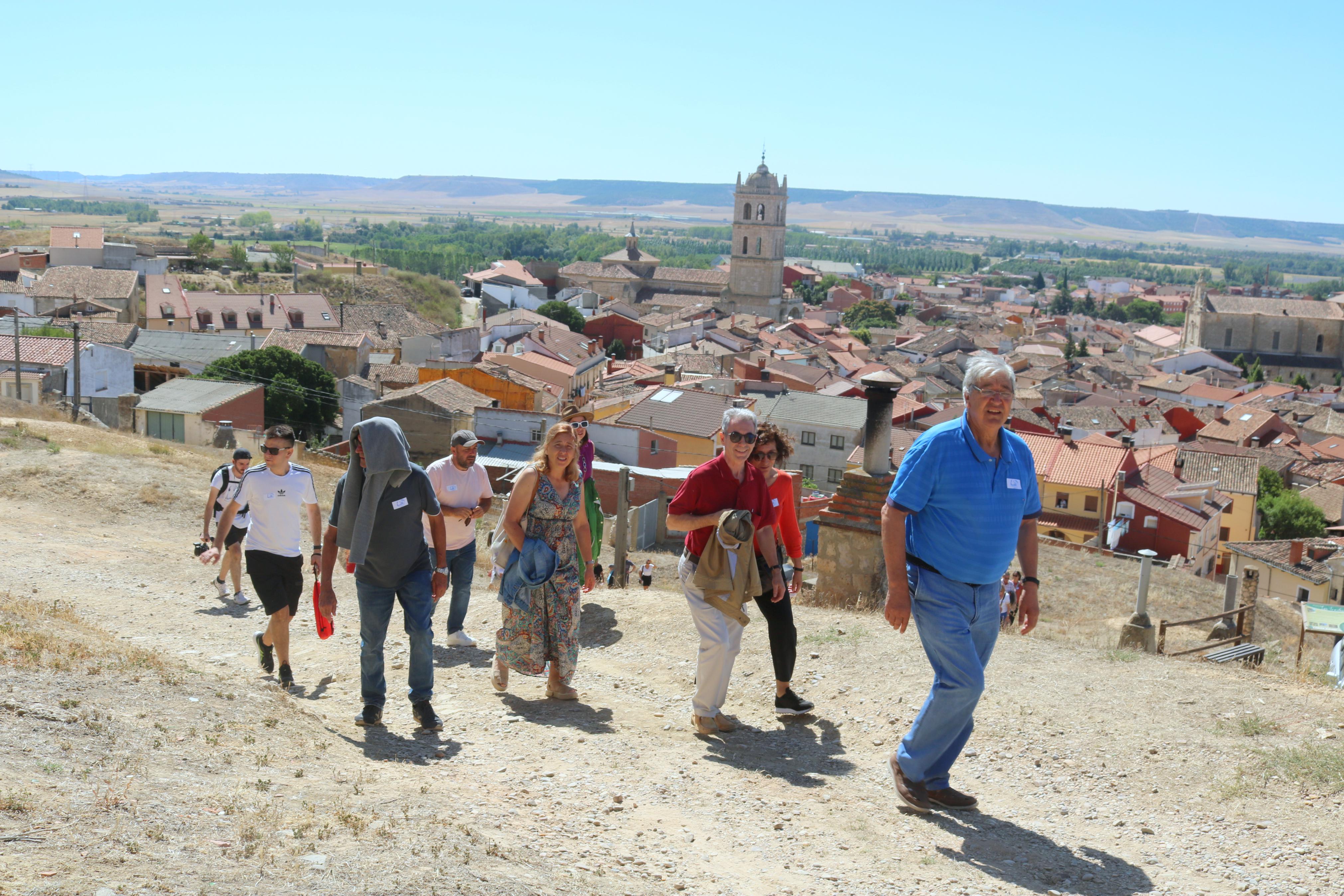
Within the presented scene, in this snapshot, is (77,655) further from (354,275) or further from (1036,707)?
(354,275)

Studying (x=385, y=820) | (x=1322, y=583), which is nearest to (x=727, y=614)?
(x=385, y=820)

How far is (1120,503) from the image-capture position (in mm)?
29172

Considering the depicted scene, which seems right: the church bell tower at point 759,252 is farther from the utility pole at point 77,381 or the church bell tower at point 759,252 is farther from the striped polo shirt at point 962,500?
the striped polo shirt at point 962,500

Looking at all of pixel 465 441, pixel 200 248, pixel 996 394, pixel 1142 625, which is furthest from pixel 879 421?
pixel 200 248

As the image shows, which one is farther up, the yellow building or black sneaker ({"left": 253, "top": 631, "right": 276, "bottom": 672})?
black sneaker ({"left": 253, "top": 631, "right": 276, "bottom": 672})

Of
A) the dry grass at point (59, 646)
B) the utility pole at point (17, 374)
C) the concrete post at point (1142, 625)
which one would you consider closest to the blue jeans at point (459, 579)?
the dry grass at point (59, 646)

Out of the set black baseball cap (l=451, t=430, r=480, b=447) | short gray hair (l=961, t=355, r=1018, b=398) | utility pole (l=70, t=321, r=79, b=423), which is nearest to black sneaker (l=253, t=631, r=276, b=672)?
black baseball cap (l=451, t=430, r=480, b=447)

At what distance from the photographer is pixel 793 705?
562cm

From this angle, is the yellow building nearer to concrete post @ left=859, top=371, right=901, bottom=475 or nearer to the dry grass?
concrete post @ left=859, top=371, right=901, bottom=475

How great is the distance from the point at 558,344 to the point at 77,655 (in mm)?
48483

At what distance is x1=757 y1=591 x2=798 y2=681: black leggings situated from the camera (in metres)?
5.52

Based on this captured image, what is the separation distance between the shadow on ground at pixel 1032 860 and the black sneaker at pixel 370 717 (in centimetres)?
260

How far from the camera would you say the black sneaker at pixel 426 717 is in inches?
208

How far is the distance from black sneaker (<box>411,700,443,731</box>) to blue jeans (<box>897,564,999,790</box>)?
2229 millimetres
